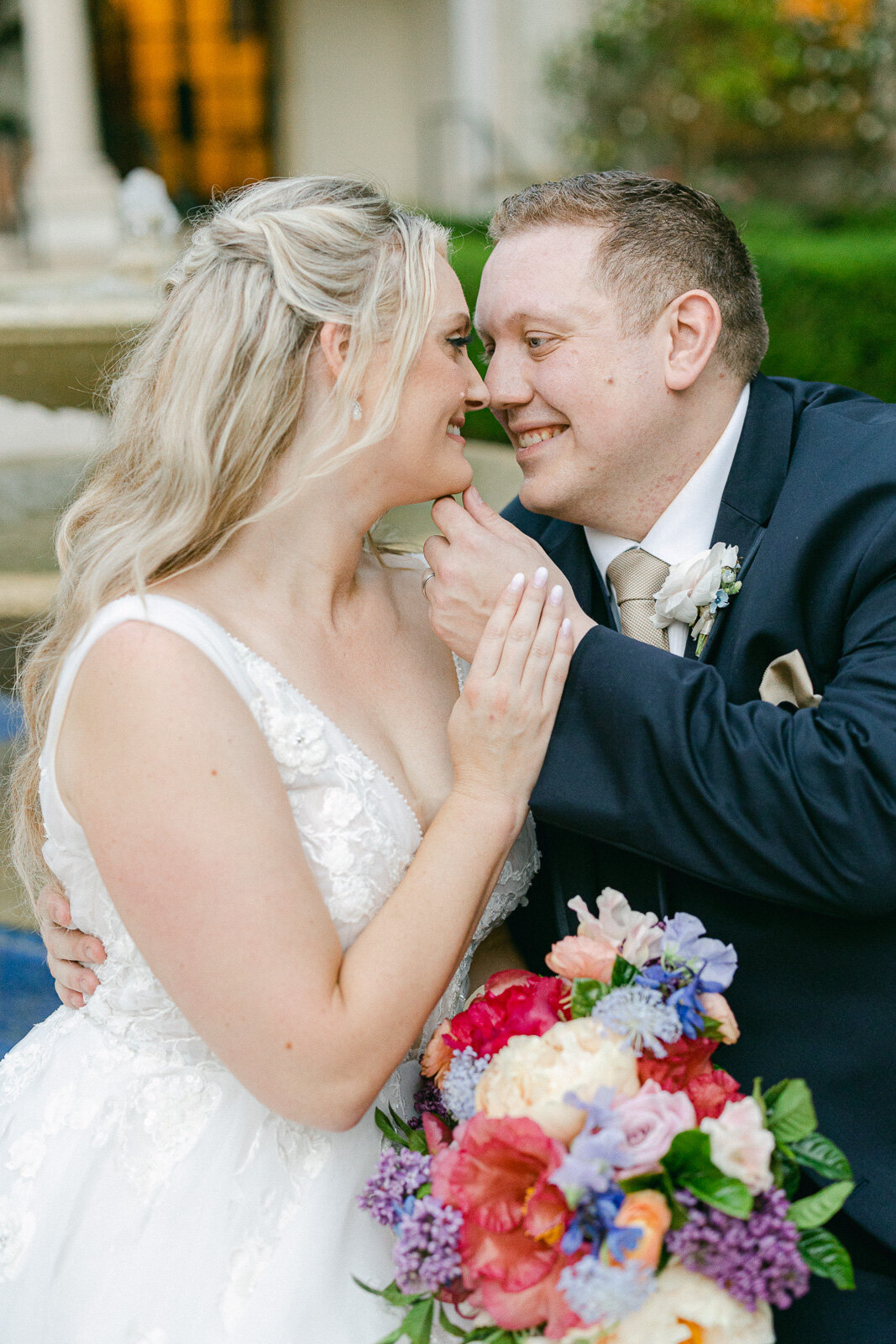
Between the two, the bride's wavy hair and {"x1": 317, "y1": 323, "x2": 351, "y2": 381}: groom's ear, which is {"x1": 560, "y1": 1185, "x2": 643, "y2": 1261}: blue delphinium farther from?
{"x1": 317, "y1": 323, "x2": 351, "y2": 381}: groom's ear

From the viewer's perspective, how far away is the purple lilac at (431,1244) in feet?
5.41

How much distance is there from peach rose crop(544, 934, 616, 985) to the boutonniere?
746mm

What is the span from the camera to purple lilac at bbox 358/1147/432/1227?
1754 millimetres

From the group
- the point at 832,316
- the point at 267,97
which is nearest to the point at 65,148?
the point at 267,97

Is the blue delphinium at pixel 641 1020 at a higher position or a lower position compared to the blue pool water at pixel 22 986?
higher

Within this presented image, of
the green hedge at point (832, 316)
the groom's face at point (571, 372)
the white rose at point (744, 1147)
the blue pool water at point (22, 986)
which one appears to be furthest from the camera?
the green hedge at point (832, 316)

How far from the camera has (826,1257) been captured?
1.66m

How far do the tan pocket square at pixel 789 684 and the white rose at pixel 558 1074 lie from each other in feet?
2.25

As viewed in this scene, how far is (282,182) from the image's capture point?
A: 91.0 inches

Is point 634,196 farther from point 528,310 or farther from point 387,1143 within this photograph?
point 387,1143

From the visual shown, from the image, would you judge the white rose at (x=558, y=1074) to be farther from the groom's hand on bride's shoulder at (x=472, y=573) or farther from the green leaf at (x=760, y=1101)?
the groom's hand on bride's shoulder at (x=472, y=573)

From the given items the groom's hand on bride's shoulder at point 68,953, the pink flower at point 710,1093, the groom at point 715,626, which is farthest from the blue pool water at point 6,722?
the pink flower at point 710,1093

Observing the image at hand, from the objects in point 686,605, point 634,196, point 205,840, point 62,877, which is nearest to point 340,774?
point 205,840

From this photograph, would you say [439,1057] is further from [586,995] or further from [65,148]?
[65,148]
